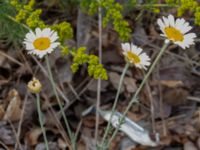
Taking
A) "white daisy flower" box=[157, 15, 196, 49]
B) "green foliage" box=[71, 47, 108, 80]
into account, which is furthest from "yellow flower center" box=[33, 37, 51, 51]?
"white daisy flower" box=[157, 15, 196, 49]

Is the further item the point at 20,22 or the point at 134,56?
the point at 20,22

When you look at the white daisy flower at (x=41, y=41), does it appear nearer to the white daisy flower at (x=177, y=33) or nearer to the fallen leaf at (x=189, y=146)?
the white daisy flower at (x=177, y=33)

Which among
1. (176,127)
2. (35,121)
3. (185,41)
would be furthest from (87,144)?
(185,41)

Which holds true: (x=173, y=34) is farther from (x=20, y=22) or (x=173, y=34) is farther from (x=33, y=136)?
(x=33, y=136)

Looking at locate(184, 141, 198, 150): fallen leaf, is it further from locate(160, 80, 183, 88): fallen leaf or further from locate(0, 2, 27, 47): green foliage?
locate(0, 2, 27, 47): green foliage

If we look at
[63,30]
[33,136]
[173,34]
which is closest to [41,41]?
[63,30]

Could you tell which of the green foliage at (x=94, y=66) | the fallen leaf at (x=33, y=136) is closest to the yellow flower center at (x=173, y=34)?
the green foliage at (x=94, y=66)
